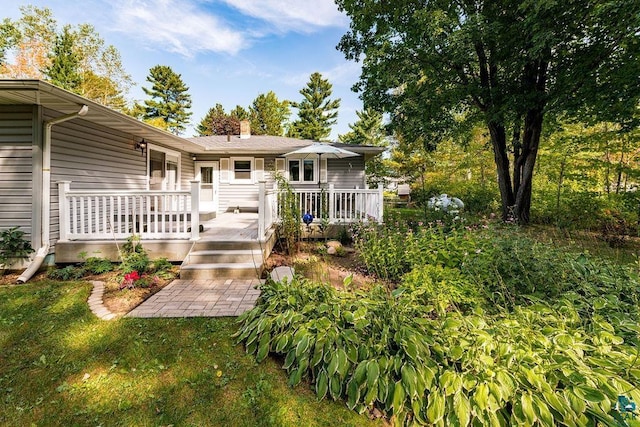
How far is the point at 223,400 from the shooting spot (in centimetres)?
198

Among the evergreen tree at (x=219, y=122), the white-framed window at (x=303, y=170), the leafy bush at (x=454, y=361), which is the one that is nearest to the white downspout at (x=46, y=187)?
the leafy bush at (x=454, y=361)

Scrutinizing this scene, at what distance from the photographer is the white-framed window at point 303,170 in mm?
10570

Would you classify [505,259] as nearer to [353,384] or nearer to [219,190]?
[353,384]

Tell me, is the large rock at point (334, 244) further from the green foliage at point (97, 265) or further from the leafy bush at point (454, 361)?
the green foliage at point (97, 265)

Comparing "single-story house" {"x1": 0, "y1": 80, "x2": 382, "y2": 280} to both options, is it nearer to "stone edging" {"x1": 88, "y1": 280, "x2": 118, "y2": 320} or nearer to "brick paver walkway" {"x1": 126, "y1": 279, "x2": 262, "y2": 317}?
"brick paver walkway" {"x1": 126, "y1": 279, "x2": 262, "y2": 317}

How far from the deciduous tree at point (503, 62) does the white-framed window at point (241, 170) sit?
15.8 ft

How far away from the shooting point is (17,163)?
4.51 m

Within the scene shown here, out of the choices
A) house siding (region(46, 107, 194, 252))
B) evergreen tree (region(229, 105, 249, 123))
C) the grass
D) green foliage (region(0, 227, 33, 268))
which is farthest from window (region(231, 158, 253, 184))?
evergreen tree (region(229, 105, 249, 123))

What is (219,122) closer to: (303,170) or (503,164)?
(303,170)

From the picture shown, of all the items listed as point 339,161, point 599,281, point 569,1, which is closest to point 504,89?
point 569,1

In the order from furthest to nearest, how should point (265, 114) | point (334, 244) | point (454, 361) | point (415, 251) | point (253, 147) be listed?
point (265, 114)
point (253, 147)
point (334, 244)
point (415, 251)
point (454, 361)

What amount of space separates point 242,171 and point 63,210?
6210mm

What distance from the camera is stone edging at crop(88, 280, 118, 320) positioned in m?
3.14

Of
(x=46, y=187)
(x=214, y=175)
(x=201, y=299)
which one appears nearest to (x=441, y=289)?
(x=201, y=299)
